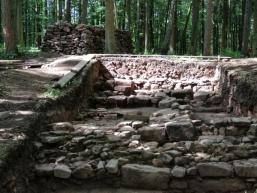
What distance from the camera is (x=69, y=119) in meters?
9.35

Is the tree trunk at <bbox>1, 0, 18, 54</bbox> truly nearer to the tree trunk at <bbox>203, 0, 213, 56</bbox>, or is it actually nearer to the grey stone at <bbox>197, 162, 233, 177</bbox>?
the tree trunk at <bbox>203, 0, 213, 56</bbox>

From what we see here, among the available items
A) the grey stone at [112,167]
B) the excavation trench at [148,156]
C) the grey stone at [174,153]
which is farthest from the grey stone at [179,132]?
the grey stone at [112,167]

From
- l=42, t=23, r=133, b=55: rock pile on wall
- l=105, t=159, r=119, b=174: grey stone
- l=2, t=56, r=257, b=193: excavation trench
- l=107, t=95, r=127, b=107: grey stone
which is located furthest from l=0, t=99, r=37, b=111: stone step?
l=42, t=23, r=133, b=55: rock pile on wall

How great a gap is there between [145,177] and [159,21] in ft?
101

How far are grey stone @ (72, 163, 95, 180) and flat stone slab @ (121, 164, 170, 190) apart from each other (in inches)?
19.6

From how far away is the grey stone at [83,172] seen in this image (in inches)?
247

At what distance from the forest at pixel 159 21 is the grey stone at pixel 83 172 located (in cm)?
1018

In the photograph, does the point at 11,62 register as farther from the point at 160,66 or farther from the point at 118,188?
the point at 118,188

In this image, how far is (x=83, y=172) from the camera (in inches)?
247

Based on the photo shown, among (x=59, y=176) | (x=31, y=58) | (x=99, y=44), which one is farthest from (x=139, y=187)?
(x=99, y=44)

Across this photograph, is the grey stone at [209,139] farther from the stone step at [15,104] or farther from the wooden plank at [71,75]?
the wooden plank at [71,75]

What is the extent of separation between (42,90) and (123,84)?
4798mm

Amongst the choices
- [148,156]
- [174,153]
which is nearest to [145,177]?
[148,156]

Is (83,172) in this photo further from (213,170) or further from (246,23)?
(246,23)
